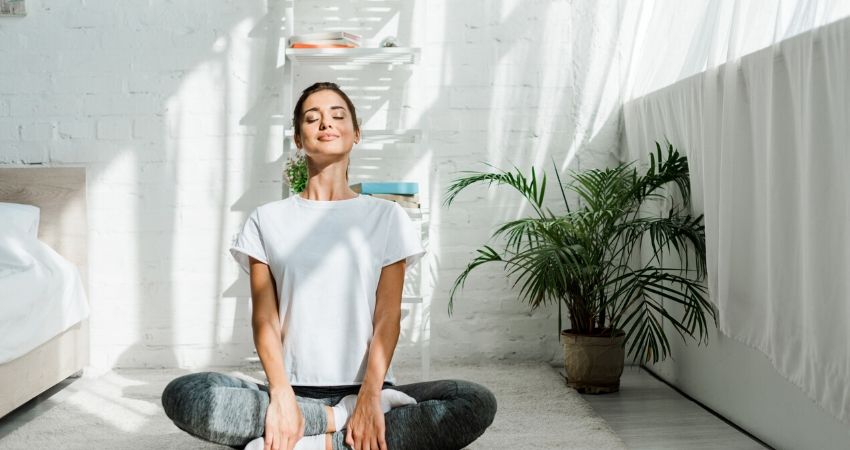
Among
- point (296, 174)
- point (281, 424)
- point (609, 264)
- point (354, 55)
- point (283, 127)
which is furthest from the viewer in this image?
point (283, 127)

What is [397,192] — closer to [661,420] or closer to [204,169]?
[204,169]

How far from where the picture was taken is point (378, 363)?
5.62 ft

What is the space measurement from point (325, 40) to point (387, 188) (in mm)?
617

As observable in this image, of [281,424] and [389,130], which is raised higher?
[389,130]

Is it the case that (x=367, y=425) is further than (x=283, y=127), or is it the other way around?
(x=283, y=127)

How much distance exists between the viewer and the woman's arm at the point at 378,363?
166 centimetres

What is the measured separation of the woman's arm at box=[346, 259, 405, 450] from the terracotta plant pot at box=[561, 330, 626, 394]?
1.30 meters

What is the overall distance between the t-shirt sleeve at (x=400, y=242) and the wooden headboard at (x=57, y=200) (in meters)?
1.94

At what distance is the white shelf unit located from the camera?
309 cm

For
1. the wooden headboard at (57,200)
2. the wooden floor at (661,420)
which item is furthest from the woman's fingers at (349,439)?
the wooden headboard at (57,200)

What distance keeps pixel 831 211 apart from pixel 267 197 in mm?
2238

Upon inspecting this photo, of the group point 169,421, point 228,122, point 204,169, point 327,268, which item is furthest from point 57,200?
point 327,268

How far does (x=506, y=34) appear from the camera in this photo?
3426 mm

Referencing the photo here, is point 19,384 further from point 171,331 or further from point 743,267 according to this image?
point 743,267
